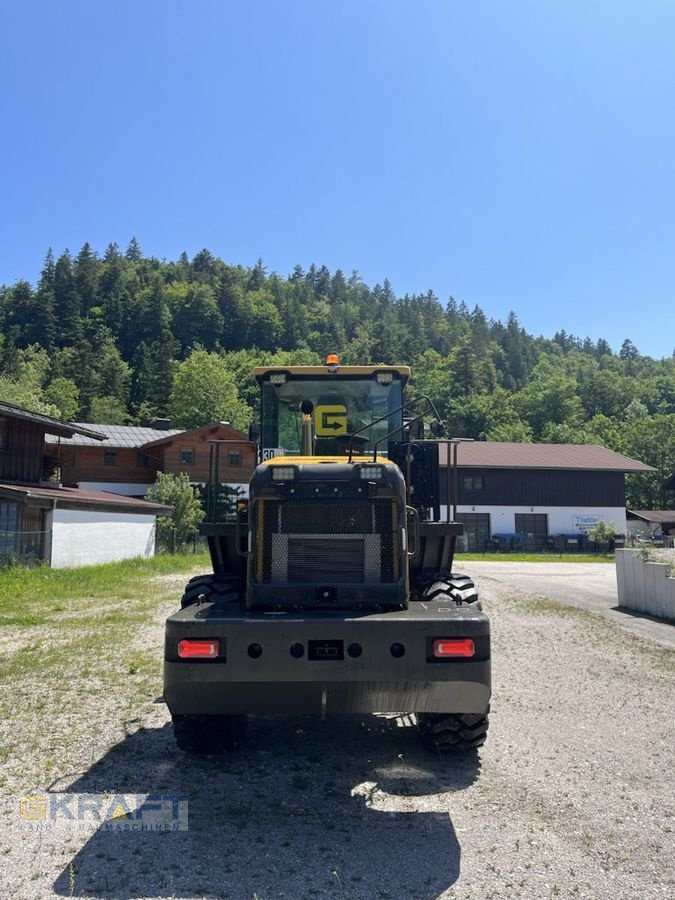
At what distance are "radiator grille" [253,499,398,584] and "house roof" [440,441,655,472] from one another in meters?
44.5

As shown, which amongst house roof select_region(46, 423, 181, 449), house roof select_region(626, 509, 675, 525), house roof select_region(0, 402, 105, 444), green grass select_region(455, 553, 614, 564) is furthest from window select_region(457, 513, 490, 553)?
house roof select_region(0, 402, 105, 444)

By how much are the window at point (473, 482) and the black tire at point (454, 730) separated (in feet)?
150

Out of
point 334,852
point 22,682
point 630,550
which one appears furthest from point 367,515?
point 630,550

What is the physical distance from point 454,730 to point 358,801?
1034 mm

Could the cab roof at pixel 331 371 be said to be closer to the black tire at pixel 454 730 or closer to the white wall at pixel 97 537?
the black tire at pixel 454 730

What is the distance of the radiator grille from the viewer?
518 centimetres

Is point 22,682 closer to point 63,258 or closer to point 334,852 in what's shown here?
point 334,852

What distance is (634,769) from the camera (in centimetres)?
552

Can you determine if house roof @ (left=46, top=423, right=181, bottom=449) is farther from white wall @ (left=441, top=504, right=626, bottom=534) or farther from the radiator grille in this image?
the radiator grille

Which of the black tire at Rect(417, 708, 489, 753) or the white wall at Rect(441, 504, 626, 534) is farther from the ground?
the white wall at Rect(441, 504, 626, 534)

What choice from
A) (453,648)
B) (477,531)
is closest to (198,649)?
(453,648)

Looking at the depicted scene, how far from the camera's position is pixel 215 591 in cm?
568

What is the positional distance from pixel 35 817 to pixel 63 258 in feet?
410

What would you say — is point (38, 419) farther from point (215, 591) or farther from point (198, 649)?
point (198, 649)
